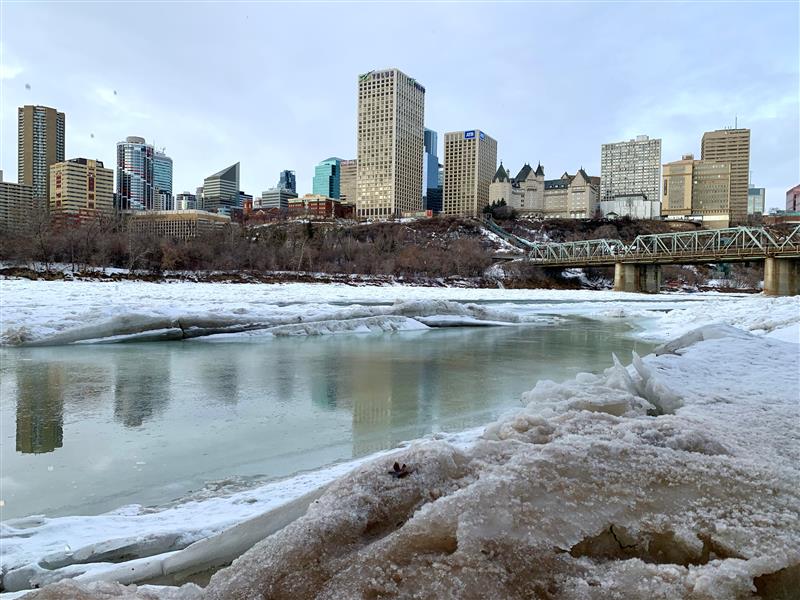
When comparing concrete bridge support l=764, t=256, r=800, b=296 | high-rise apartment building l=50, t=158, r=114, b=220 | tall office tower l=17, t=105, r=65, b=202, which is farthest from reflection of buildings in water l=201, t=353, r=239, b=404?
tall office tower l=17, t=105, r=65, b=202

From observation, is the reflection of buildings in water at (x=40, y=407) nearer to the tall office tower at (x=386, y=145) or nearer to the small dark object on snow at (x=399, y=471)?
the small dark object on snow at (x=399, y=471)

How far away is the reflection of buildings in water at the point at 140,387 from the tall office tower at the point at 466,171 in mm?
180672

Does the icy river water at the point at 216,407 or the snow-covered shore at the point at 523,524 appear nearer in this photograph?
the snow-covered shore at the point at 523,524

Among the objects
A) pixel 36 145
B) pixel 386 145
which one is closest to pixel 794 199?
pixel 386 145

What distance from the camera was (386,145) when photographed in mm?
173875

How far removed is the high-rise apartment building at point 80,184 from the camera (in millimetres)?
123562

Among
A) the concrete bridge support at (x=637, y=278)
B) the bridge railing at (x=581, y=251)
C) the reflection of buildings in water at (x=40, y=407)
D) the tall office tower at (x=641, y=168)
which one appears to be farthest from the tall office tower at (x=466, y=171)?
the reflection of buildings in water at (x=40, y=407)

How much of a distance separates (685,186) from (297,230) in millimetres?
143632

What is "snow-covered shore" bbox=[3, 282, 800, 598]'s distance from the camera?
1.87 meters

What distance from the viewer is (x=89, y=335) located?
1391 centimetres

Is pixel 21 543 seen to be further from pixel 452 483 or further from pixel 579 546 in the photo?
pixel 579 546

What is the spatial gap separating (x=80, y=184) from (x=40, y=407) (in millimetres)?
141995

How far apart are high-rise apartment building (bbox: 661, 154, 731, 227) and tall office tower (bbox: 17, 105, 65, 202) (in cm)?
18696

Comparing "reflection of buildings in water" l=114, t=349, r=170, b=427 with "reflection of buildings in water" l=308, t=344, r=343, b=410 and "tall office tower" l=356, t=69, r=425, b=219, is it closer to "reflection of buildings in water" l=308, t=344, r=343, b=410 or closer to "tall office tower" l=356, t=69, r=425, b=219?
"reflection of buildings in water" l=308, t=344, r=343, b=410
